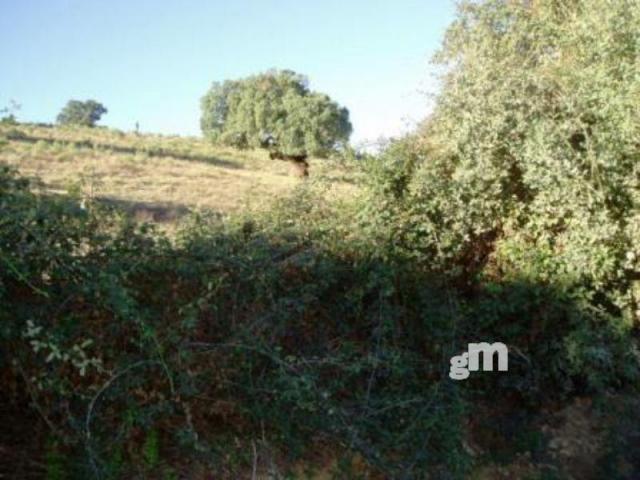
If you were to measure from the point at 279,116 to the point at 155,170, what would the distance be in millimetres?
8729

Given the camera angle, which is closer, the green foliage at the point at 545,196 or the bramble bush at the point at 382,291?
the bramble bush at the point at 382,291

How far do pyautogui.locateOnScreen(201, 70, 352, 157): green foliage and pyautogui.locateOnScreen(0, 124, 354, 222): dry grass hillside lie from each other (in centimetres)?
93

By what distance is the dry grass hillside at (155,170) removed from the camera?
252 inches

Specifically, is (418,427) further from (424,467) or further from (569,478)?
(569,478)

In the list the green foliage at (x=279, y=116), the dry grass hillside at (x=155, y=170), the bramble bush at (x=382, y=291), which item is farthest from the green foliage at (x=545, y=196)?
the green foliage at (x=279, y=116)

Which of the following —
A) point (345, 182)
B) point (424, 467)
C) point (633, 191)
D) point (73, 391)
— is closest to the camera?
point (73, 391)

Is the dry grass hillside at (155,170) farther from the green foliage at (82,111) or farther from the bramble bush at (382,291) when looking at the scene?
the green foliage at (82,111)

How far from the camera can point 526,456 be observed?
5.08m

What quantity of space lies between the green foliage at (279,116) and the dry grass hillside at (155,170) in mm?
933

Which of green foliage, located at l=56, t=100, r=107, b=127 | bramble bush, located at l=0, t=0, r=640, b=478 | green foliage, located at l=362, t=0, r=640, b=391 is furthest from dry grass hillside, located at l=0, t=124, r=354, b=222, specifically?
green foliage, located at l=56, t=100, r=107, b=127

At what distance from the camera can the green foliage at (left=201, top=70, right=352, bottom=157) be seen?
24047 millimetres

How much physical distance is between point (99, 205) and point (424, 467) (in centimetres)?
302

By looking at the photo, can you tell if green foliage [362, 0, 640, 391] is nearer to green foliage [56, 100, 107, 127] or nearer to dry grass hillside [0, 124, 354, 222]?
dry grass hillside [0, 124, 354, 222]

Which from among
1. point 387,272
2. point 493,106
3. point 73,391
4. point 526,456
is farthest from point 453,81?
point 73,391
